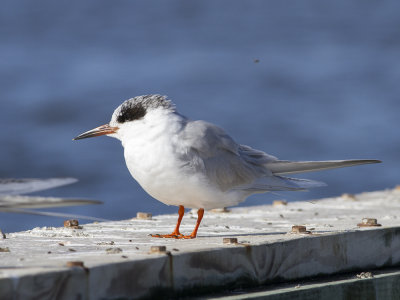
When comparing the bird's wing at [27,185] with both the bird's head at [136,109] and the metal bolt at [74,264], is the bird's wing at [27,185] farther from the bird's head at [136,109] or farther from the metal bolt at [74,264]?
the metal bolt at [74,264]

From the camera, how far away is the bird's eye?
5211mm

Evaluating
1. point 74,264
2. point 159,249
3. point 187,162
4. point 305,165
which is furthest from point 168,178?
point 74,264

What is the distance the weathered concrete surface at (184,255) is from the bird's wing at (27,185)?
0.41 metres

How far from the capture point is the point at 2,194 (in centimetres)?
553

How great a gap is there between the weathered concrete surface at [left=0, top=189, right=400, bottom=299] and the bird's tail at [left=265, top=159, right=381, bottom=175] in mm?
382

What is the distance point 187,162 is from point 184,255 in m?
1.27

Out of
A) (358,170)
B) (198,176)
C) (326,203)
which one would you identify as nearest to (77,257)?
(198,176)

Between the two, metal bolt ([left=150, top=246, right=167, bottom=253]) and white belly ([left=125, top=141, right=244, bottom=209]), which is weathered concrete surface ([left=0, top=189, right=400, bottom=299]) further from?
white belly ([left=125, top=141, right=244, bottom=209])

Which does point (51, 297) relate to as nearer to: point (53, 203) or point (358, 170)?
point (53, 203)

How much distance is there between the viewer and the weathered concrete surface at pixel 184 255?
332cm

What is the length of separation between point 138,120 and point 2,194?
1122mm

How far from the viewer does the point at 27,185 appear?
5.72 metres

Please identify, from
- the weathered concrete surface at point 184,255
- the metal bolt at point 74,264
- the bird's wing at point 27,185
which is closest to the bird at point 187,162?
the weathered concrete surface at point 184,255

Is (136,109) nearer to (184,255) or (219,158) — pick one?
(219,158)
